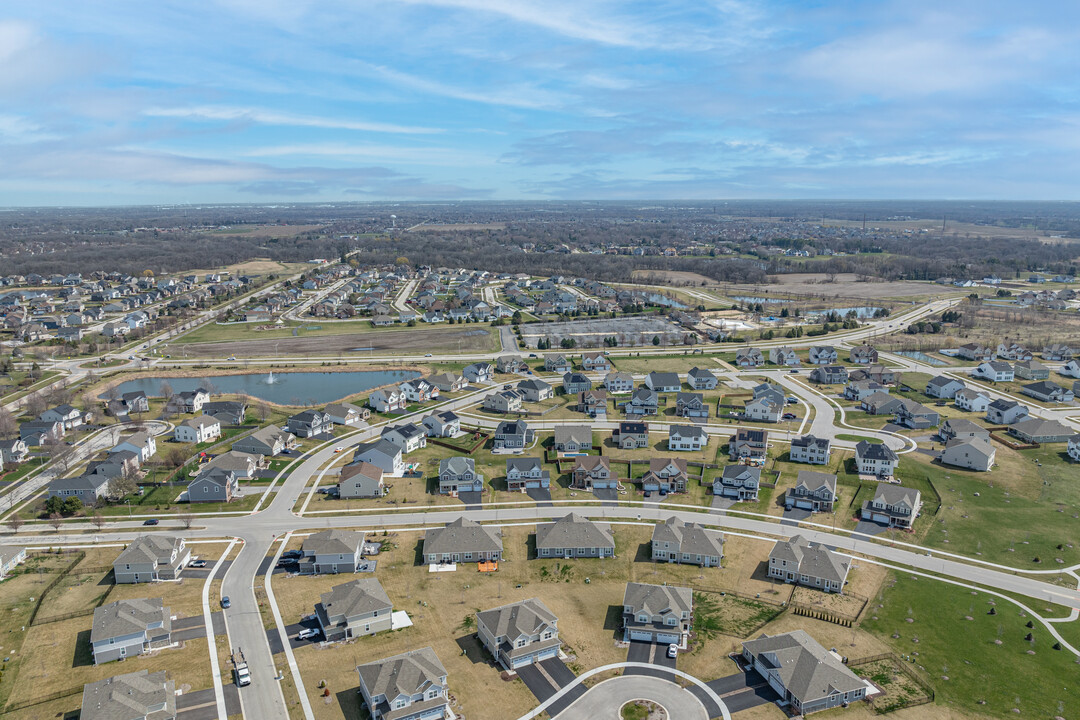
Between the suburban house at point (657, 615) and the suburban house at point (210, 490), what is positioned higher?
the suburban house at point (210, 490)

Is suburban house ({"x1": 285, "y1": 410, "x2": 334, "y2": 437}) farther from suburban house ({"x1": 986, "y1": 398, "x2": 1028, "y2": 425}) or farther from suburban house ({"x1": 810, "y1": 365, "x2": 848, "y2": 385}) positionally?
suburban house ({"x1": 986, "y1": 398, "x2": 1028, "y2": 425})

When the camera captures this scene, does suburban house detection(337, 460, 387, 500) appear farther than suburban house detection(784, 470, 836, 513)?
Yes

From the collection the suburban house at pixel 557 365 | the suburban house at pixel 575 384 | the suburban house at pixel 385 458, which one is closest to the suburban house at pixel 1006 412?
the suburban house at pixel 575 384

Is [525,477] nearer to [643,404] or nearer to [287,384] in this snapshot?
[643,404]

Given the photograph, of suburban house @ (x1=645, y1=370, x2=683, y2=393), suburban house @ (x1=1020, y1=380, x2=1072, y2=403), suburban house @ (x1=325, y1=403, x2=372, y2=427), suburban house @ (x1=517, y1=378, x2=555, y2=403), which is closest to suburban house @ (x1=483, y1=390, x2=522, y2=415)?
suburban house @ (x1=517, y1=378, x2=555, y2=403)

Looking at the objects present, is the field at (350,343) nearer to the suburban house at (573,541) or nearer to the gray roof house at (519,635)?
the suburban house at (573,541)

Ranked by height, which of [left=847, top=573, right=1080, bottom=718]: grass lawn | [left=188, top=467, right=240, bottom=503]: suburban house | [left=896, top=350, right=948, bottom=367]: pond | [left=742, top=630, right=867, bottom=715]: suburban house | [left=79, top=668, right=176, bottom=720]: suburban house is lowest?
[left=847, top=573, right=1080, bottom=718]: grass lawn

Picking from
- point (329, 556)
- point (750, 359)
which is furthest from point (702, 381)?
point (329, 556)
